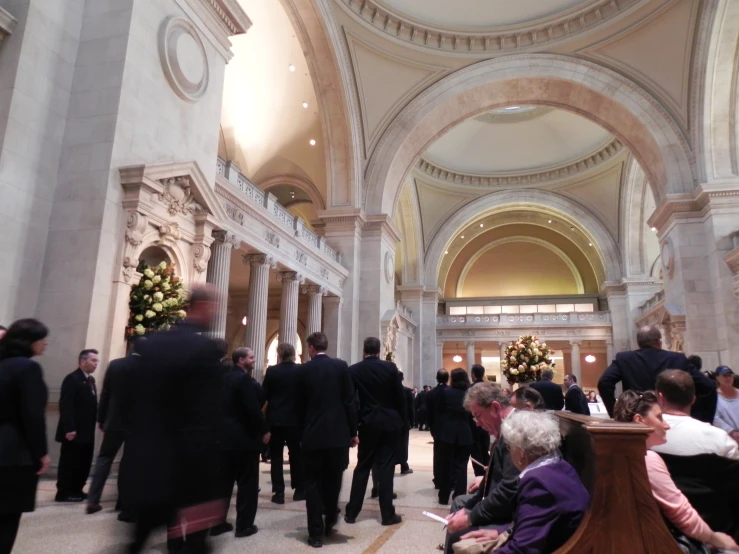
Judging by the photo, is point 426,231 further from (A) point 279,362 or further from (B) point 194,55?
(A) point 279,362

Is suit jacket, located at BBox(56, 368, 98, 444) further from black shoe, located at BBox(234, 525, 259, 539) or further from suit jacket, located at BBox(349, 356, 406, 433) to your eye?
suit jacket, located at BBox(349, 356, 406, 433)

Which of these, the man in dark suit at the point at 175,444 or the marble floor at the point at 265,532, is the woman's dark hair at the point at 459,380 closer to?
the marble floor at the point at 265,532

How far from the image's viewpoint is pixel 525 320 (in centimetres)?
2931

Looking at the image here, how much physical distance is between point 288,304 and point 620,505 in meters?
12.7

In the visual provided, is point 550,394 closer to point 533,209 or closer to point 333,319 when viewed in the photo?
point 333,319

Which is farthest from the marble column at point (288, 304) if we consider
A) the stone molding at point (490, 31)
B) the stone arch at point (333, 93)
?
the stone molding at point (490, 31)

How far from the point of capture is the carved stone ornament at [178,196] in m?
7.83

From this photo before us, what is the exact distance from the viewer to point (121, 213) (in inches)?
287

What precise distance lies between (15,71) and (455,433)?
23.4 feet

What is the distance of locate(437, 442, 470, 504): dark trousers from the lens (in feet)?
19.3

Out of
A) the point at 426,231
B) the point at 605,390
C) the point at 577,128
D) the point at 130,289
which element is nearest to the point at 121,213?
the point at 130,289

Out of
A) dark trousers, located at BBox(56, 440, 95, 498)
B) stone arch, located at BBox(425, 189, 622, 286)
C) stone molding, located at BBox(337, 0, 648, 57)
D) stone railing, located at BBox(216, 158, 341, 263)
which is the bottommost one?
dark trousers, located at BBox(56, 440, 95, 498)

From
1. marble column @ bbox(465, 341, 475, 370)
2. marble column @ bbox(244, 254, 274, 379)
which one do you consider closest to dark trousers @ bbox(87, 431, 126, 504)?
marble column @ bbox(244, 254, 274, 379)

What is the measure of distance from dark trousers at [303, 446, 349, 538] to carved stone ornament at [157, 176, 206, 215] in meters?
5.01
